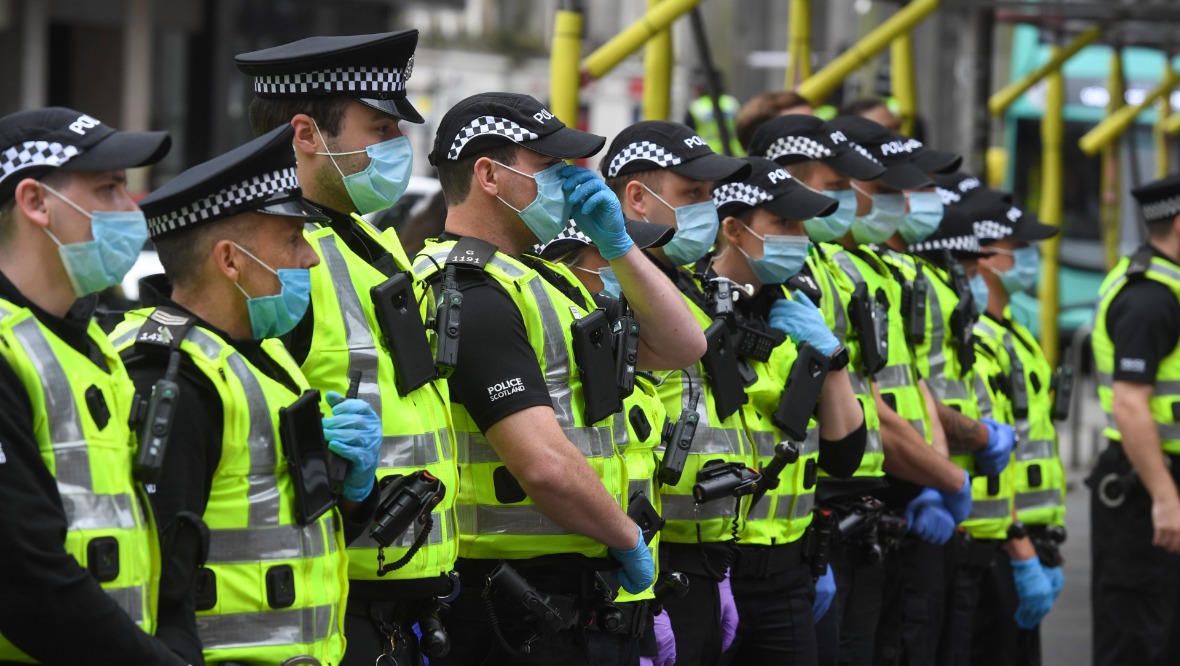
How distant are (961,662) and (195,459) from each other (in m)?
4.46

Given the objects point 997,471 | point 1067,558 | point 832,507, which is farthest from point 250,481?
point 1067,558

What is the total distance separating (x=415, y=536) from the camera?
152 inches

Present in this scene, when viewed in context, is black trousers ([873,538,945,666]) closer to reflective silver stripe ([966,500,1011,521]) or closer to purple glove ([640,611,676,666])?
reflective silver stripe ([966,500,1011,521])

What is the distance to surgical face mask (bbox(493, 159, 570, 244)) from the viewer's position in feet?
14.3

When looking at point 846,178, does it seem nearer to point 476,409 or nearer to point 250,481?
point 476,409

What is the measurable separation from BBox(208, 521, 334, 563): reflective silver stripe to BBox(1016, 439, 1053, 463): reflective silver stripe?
4.68m

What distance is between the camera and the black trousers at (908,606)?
21.5ft

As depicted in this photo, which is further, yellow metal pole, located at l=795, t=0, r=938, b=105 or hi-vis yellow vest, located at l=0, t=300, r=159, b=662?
yellow metal pole, located at l=795, t=0, r=938, b=105

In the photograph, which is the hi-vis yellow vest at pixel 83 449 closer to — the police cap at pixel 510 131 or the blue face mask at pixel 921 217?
the police cap at pixel 510 131

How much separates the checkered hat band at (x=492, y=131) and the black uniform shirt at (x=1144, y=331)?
3.81 metres

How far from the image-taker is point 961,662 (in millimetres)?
6969

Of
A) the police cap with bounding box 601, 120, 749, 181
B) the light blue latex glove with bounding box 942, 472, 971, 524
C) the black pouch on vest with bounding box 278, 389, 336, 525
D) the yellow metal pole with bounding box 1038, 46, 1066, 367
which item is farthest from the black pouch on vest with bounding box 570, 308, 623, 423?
the yellow metal pole with bounding box 1038, 46, 1066, 367

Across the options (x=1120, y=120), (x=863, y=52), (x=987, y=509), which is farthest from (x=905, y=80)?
(x=987, y=509)

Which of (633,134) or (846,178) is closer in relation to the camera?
(633,134)
